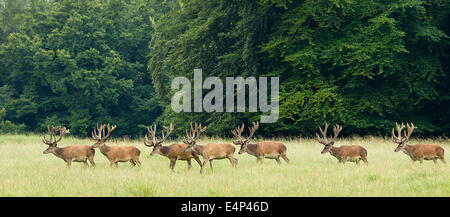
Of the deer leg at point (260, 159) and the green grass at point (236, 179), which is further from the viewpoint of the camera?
the deer leg at point (260, 159)

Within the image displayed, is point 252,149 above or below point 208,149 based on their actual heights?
below

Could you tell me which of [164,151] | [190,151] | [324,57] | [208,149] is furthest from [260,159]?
[324,57]

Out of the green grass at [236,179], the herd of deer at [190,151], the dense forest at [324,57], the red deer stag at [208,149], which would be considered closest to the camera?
the green grass at [236,179]

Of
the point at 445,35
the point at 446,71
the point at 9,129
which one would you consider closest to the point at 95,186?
the point at 445,35

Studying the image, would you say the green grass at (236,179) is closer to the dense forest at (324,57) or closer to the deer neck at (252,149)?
the deer neck at (252,149)

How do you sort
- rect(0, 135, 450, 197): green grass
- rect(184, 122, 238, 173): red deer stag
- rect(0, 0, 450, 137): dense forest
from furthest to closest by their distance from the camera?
rect(0, 0, 450, 137): dense forest, rect(184, 122, 238, 173): red deer stag, rect(0, 135, 450, 197): green grass

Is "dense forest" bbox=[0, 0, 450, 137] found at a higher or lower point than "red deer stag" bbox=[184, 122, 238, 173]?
higher

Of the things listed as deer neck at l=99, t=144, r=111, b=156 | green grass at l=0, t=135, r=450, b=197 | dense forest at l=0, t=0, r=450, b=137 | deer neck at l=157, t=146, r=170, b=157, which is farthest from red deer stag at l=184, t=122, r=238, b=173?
dense forest at l=0, t=0, r=450, b=137

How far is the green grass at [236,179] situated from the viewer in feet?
33.7

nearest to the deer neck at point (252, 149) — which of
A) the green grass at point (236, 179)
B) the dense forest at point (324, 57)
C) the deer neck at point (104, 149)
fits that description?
the green grass at point (236, 179)

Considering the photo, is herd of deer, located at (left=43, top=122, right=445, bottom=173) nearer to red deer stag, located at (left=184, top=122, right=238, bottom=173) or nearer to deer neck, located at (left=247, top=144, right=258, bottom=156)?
red deer stag, located at (left=184, top=122, right=238, bottom=173)

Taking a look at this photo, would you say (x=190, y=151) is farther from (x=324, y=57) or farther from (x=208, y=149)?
(x=324, y=57)

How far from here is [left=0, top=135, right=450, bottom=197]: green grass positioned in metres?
10.3

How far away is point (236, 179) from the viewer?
38.6 ft
